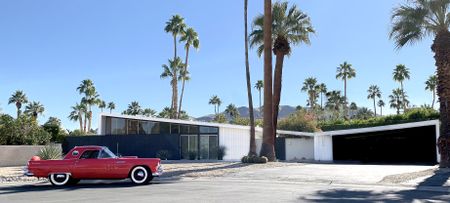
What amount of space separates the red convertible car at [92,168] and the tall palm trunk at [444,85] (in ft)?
40.6

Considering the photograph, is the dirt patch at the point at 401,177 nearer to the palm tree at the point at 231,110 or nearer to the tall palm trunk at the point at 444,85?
the tall palm trunk at the point at 444,85

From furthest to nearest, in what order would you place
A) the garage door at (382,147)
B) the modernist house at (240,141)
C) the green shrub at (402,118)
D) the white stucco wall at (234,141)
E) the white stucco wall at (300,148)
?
the green shrub at (402,118) → the white stucco wall at (300,148) → the garage door at (382,147) → the white stucco wall at (234,141) → the modernist house at (240,141)

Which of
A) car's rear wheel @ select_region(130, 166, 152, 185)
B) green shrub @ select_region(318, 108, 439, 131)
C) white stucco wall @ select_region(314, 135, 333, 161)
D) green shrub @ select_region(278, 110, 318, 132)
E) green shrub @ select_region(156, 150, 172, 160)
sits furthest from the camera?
green shrub @ select_region(278, 110, 318, 132)

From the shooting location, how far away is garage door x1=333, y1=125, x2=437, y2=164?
1500 inches

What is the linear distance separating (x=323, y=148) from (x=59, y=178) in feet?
82.8

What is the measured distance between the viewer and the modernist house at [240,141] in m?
37.7

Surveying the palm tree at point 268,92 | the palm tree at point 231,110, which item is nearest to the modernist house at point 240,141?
the palm tree at point 268,92

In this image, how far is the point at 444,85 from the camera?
71.2 ft

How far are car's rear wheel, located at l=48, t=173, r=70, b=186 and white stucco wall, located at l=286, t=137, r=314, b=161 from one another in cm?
2504

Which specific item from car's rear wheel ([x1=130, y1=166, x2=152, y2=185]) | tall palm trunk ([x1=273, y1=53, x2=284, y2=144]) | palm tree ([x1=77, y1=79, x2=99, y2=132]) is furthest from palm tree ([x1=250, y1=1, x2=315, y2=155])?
palm tree ([x1=77, y1=79, x2=99, y2=132])

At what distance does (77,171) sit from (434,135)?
2667 centimetres

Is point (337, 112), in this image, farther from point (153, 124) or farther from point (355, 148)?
point (153, 124)

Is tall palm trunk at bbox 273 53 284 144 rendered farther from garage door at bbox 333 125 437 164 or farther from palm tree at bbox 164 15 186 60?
Result: palm tree at bbox 164 15 186 60

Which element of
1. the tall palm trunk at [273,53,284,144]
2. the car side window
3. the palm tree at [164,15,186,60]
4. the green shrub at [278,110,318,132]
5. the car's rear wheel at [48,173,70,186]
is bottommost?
the car's rear wheel at [48,173,70,186]
